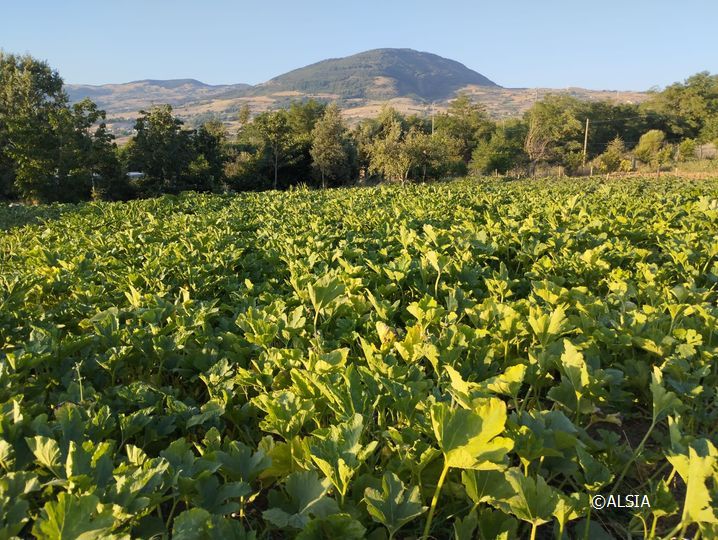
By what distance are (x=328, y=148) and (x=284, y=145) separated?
361cm

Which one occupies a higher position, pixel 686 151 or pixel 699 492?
pixel 686 151

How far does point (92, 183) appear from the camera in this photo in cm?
2828

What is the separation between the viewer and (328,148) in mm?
39156

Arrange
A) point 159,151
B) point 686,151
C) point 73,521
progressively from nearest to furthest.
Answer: point 73,521 → point 159,151 → point 686,151

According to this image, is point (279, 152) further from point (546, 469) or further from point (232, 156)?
point (546, 469)

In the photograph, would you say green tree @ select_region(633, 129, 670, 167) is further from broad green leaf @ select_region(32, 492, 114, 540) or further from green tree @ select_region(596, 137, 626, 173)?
broad green leaf @ select_region(32, 492, 114, 540)

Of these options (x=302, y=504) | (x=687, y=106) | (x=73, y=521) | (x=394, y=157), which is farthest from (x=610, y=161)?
(x=73, y=521)

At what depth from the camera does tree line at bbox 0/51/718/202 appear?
27.6 meters

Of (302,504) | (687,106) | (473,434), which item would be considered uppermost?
(687,106)

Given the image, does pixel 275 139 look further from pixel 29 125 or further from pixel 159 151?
pixel 29 125

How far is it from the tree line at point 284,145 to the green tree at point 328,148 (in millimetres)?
91

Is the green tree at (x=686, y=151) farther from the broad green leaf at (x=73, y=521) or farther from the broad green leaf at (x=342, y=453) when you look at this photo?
the broad green leaf at (x=73, y=521)

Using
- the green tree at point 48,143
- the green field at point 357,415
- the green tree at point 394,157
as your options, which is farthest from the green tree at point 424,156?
the green field at point 357,415

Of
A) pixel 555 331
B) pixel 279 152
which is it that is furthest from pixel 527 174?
pixel 555 331
